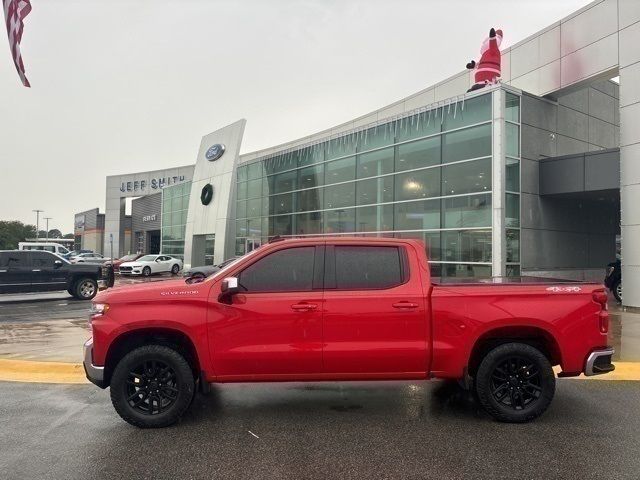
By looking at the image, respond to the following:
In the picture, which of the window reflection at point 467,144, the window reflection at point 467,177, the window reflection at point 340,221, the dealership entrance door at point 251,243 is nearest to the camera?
the window reflection at point 467,177

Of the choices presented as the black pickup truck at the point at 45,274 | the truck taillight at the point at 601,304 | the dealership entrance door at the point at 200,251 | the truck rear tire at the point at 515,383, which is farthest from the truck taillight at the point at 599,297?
the dealership entrance door at the point at 200,251

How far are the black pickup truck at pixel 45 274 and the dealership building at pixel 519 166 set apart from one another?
1099 centimetres

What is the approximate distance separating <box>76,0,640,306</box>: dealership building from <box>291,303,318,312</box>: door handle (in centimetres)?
1231

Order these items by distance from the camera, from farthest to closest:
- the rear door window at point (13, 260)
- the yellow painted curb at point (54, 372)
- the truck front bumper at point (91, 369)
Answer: the rear door window at point (13, 260) → the yellow painted curb at point (54, 372) → the truck front bumper at point (91, 369)

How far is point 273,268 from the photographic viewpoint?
15.7ft

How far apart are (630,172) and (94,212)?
7298 centimetres

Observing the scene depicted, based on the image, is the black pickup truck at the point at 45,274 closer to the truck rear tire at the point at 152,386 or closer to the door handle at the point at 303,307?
the truck rear tire at the point at 152,386

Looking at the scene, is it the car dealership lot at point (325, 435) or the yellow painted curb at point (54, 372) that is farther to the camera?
the yellow painted curb at point (54, 372)

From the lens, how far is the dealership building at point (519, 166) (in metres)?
14.8

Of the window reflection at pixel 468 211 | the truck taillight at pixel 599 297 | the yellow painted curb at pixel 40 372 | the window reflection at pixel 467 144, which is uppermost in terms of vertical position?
the window reflection at pixel 467 144

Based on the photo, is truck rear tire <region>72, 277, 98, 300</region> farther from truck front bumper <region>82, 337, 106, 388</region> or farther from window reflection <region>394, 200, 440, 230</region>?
truck front bumper <region>82, 337, 106, 388</region>

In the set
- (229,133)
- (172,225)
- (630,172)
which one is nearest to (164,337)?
(630,172)

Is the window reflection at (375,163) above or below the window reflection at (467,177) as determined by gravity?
above

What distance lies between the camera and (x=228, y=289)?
4488 mm
